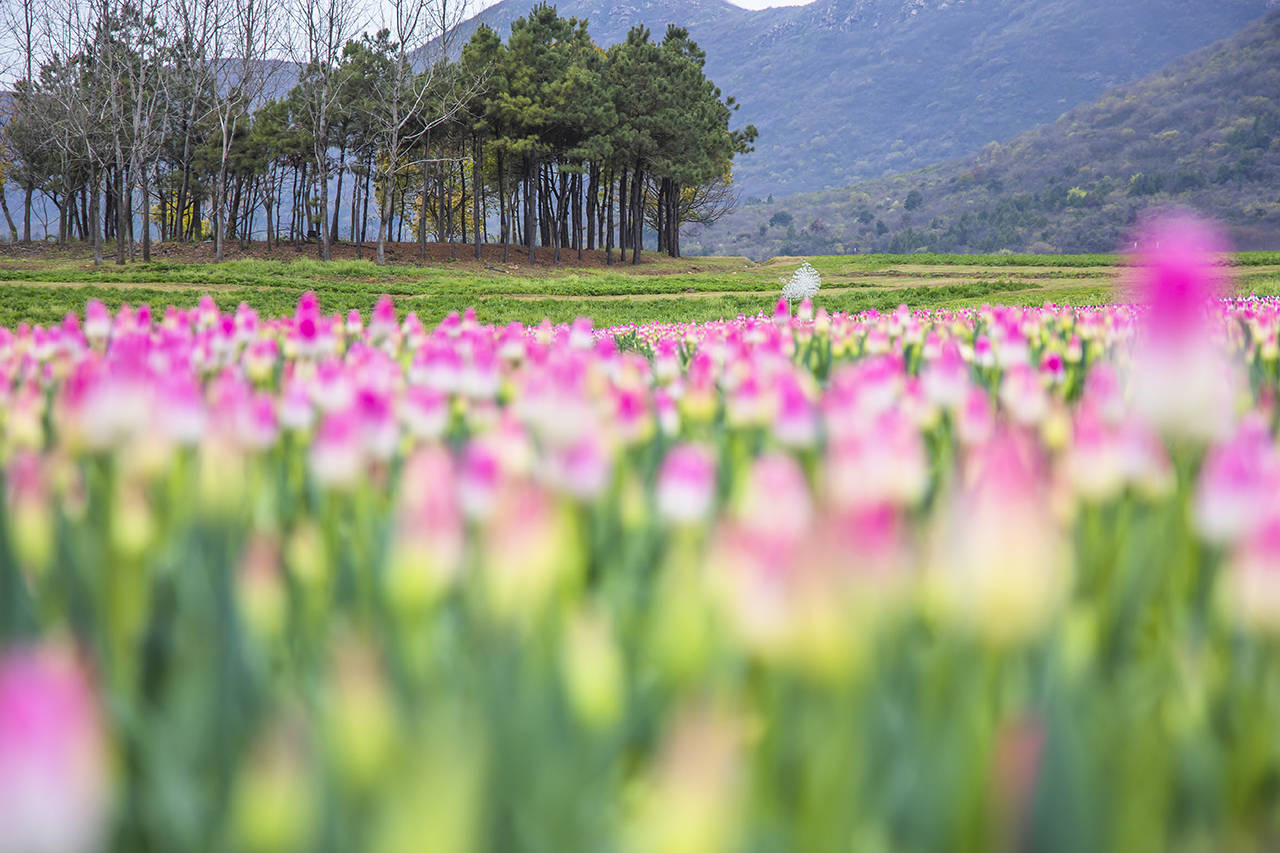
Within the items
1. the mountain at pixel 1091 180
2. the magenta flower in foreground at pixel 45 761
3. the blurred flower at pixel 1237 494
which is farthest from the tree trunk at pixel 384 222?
the mountain at pixel 1091 180

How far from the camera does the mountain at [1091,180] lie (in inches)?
3858

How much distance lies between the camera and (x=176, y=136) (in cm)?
4516

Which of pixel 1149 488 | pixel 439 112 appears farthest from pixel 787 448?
pixel 439 112

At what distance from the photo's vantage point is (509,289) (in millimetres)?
26375

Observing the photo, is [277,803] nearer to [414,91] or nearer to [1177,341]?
[1177,341]

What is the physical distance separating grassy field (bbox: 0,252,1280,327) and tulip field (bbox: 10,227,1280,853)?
570 inches

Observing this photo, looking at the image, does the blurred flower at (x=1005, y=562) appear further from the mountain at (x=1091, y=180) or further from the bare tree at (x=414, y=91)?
the mountain at (x=1091, y=180)

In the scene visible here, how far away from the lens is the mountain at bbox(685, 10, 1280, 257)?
98.0 m

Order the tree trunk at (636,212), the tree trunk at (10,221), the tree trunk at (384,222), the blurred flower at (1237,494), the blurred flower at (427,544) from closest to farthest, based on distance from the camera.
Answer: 1. the blurred flower at (427,544)
2. the blurred flower at (1237,494)
3. the tree trunk at (384,222)
4. the tree trunk at (10,221)
5. the tree trunk at (636,212)

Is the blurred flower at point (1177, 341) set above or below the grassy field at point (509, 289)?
below

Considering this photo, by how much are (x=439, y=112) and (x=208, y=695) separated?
40868mm

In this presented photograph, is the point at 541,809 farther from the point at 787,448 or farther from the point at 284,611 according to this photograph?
the point at 787,448

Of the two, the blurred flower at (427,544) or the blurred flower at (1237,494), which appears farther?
the blurred flower at (1237,494)

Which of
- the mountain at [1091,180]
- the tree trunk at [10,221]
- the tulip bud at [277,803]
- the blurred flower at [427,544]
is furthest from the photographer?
the mountain at [1091,180]
